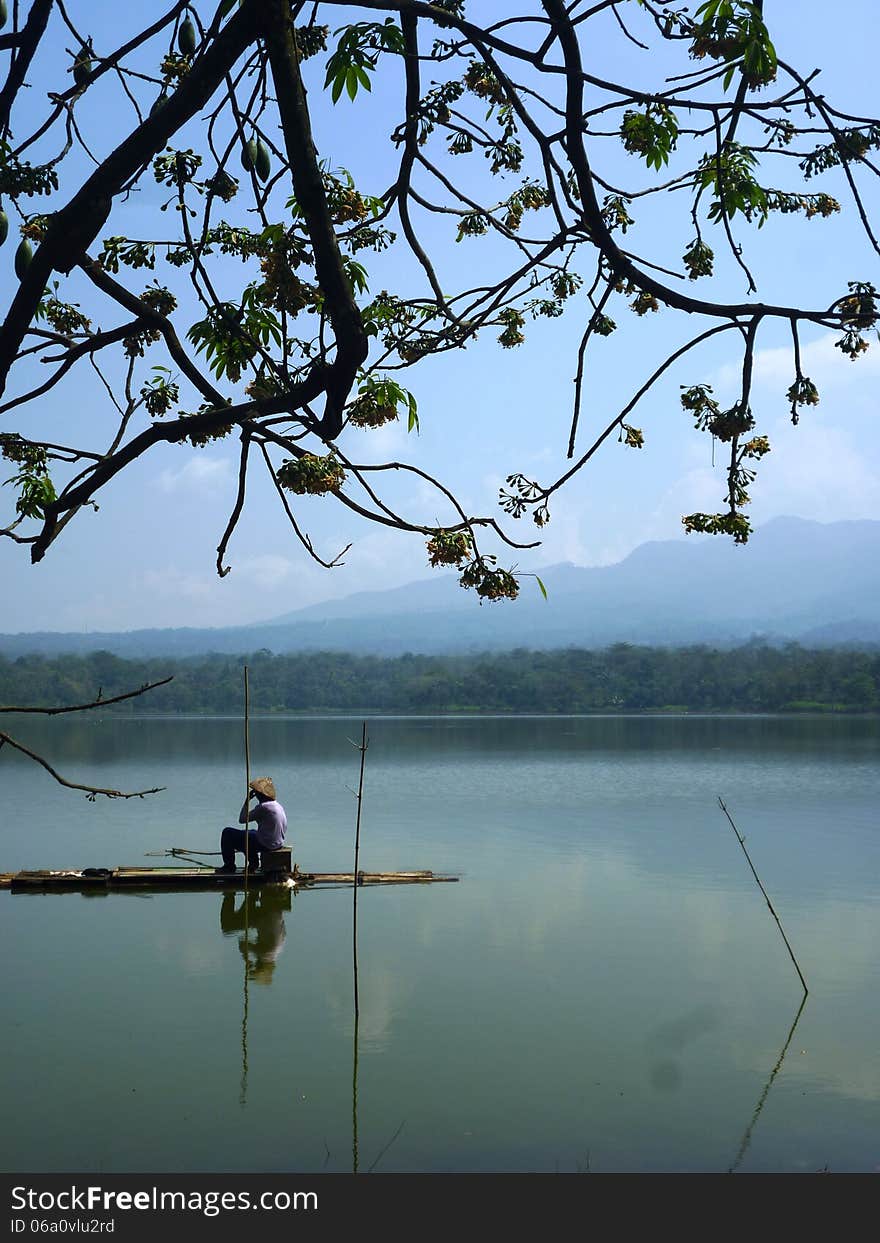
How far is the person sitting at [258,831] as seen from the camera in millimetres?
11328

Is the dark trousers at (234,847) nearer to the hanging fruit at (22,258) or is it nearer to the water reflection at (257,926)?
→ the water reflection at (257,926)

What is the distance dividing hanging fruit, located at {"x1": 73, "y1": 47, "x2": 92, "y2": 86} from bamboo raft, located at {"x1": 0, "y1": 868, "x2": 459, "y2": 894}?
30.8 ft

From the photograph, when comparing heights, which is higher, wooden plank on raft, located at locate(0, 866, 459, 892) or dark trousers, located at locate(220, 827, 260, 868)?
dark trousers, located at locate(220, 827, 260, 868)

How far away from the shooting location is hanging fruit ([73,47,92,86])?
296 centimetres

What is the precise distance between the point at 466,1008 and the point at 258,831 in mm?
4295

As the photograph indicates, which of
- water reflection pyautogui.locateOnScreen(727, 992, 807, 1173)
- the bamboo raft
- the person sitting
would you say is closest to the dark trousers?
the person sitting

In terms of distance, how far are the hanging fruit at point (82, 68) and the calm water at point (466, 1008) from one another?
4.28 m

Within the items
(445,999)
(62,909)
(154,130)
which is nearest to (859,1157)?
(445,999)

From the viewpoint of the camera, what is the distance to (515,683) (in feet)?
268

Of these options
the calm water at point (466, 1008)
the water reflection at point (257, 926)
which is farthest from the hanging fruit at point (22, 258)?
the water reflection at point (257, 926)

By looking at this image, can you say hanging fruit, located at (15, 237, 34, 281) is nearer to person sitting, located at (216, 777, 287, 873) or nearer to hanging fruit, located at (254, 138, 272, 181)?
hanging fruit, located at (254, 138, 272, 181)

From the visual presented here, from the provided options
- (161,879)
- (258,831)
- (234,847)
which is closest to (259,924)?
(258,831)

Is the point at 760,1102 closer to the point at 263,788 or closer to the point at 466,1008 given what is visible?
the point at 466,1008

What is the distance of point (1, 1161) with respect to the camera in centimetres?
531
